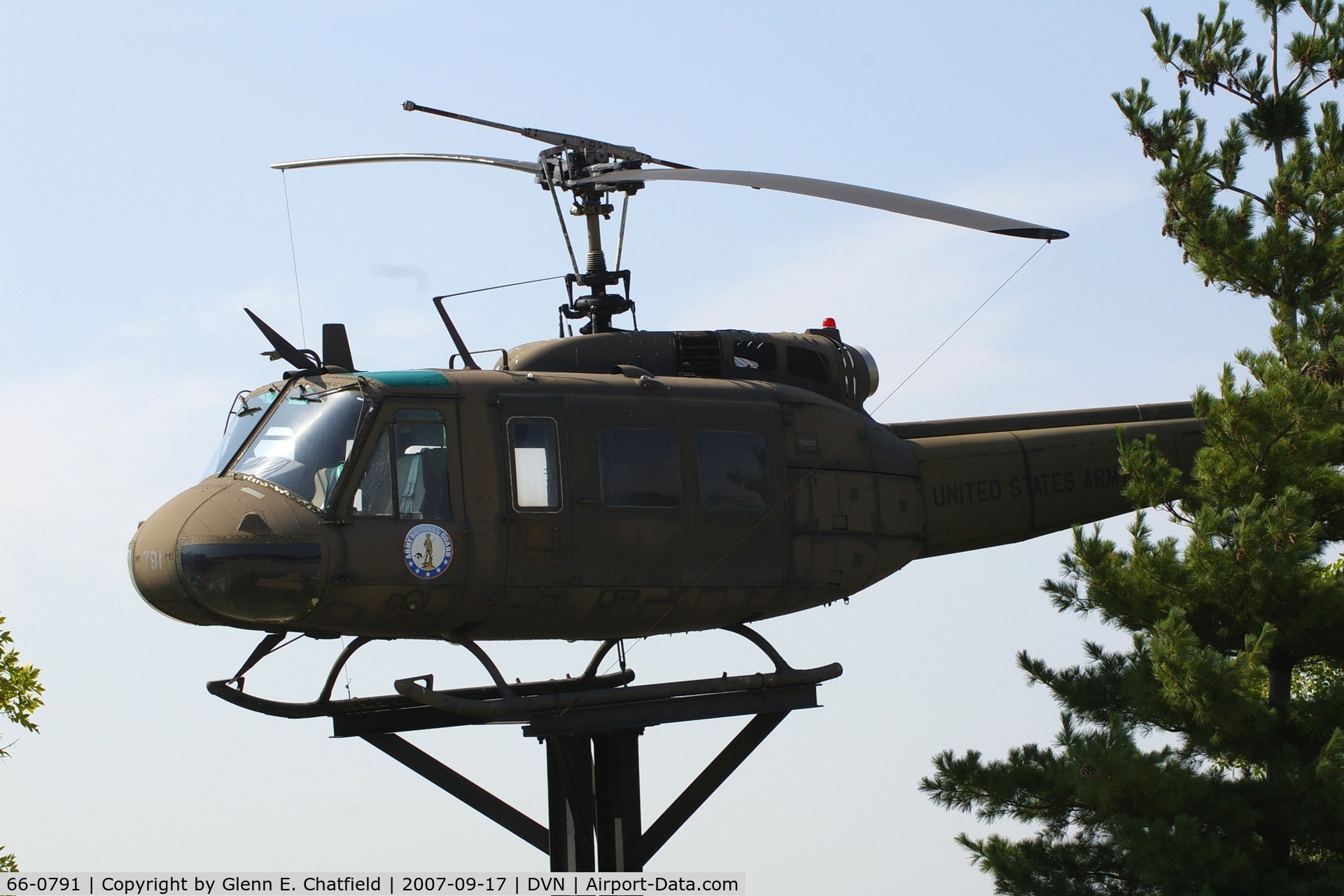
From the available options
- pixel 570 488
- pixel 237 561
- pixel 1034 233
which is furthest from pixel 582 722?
pixel 1034 233

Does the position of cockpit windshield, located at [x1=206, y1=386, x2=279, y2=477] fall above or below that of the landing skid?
above

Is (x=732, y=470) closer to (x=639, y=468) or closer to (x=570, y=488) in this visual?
(x=639, y=468)

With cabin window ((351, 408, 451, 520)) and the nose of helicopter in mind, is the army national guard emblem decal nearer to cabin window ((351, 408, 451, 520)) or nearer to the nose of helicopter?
cabin window ((351, 408, 451, 520))

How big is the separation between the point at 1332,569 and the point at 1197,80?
4.22m

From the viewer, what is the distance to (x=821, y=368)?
1336cm

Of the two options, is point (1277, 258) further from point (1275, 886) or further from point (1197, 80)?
point (1275, 886)

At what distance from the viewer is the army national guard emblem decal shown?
36.3ft

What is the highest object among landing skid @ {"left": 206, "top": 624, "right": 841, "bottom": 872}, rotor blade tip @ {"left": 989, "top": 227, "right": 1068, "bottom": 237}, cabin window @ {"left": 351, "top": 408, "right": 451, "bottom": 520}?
rotor blade tip @ {"left": 989, "top": 227, "right": 1068, "bottom": 237}

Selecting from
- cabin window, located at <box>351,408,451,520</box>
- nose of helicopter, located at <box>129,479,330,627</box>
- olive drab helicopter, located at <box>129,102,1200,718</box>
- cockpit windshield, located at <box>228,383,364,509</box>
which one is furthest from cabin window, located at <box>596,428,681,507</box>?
nose of helicopter, located at <box>129,479,330,627</box>

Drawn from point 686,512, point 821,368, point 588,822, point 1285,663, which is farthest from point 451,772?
point 1285,663

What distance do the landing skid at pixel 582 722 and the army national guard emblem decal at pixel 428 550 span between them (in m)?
0.74

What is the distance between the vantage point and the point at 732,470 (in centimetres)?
1212

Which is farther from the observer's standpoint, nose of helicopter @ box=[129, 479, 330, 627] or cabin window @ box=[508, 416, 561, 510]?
cabin window @ box=[508, 416, 561, 510]

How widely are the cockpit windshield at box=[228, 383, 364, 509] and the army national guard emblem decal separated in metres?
0.62
